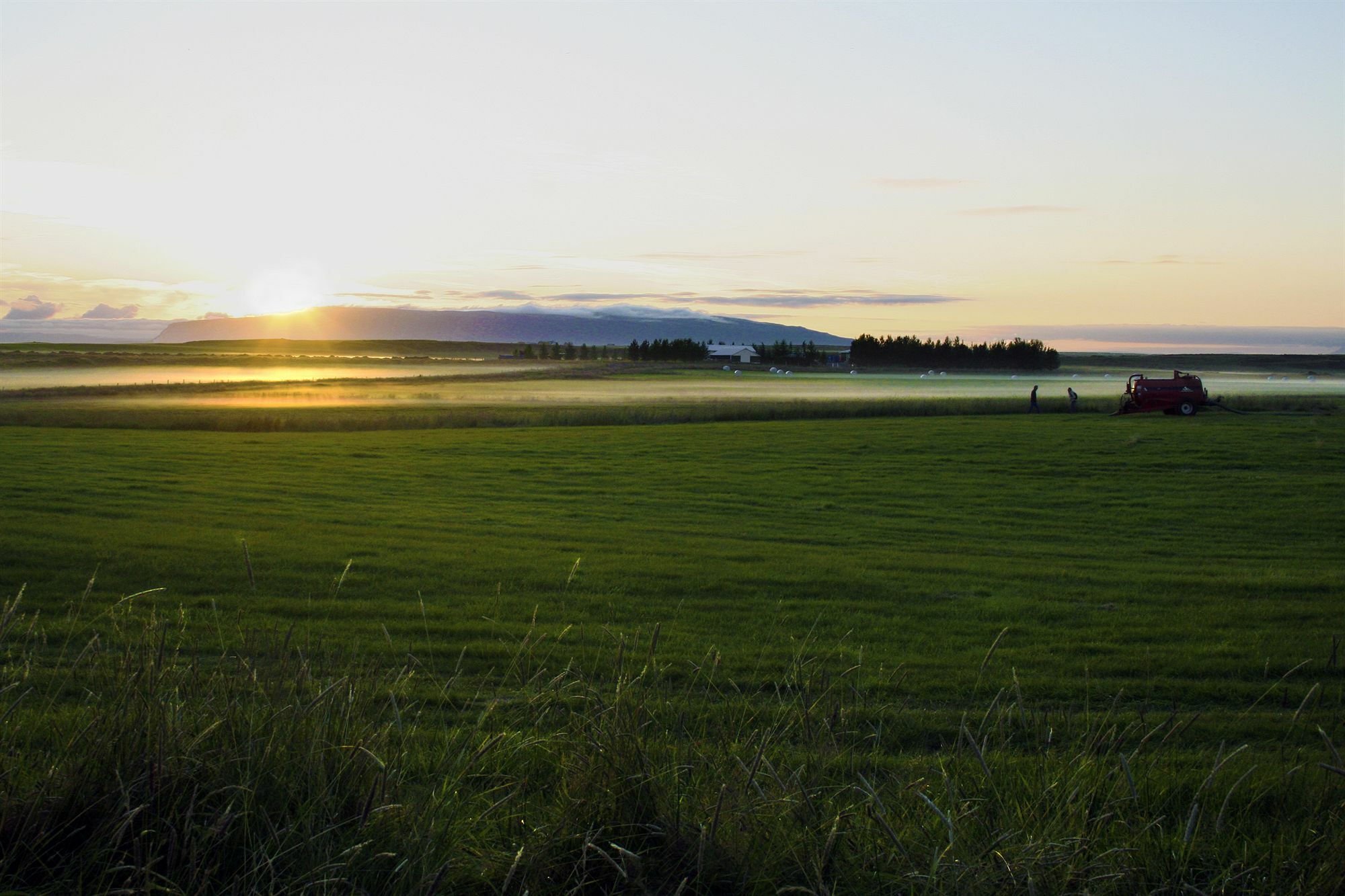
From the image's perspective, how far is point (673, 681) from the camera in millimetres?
7785

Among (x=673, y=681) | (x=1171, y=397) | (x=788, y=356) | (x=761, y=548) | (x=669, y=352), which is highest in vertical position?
(x=669, y=352)

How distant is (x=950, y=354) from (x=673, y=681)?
16229 cm

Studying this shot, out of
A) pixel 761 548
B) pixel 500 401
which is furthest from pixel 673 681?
pixel 500 401

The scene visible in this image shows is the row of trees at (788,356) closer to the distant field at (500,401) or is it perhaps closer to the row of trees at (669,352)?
the row of trees at (669,352)

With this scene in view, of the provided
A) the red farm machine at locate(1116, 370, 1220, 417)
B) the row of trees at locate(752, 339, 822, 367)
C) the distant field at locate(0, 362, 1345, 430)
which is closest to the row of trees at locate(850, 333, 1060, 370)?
the row of trees at locate(752, 339, 822, 367)

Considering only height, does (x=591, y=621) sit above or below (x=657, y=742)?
below

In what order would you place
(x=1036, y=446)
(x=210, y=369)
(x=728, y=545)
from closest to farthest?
(x=728, y=545)
(x=1036, y=446)
(x=210, y=369)

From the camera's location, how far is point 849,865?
3695 millimetres

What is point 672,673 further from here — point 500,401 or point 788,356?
point 788,356

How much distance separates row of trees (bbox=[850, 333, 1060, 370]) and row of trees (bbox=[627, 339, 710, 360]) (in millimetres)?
32861

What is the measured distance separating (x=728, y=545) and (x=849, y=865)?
1151 centimetres

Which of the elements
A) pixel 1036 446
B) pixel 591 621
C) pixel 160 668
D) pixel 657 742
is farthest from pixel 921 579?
pixel 1036 446

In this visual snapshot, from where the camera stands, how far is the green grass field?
3.61m

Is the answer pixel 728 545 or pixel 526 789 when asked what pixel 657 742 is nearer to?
pixel 526 789
